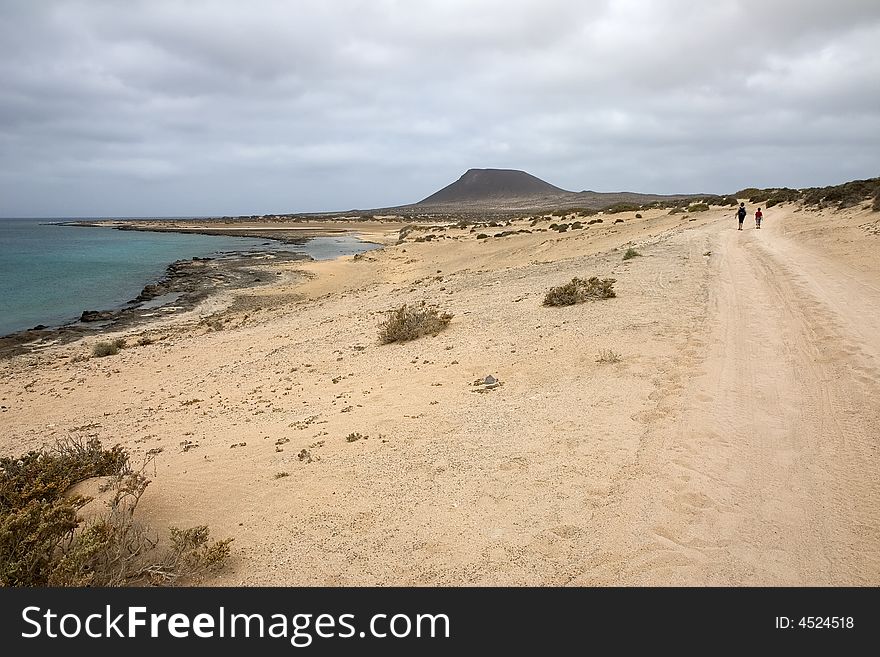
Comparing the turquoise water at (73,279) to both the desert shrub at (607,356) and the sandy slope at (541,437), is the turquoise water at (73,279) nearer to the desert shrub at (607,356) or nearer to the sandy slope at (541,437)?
the sandy slope at (541,437)

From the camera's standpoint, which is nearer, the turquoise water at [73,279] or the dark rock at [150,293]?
the turquoise water at [73,279]

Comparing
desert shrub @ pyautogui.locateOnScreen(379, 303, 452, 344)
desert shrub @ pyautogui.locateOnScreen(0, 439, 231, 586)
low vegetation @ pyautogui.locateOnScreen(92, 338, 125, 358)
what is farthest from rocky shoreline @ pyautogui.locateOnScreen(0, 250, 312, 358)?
desert shrub @ pyautogui.locateOnScreen(0, 439, 231, 586)

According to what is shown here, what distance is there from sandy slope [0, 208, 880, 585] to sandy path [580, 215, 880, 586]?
2 cm

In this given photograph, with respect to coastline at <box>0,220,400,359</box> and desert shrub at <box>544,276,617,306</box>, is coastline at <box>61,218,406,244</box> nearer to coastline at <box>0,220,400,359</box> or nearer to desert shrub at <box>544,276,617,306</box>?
coastline at <box>0,220,400,359</box>

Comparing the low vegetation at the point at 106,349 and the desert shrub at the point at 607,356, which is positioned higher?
the desert shrub at the point at 607,356

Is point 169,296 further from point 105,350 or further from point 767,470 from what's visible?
point 767,470

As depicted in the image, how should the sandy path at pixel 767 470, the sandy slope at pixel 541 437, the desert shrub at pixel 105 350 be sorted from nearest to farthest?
the sandy path at pixel 767 470
the sandy slope at pixel 541 437
the desert shrub at pixel 105 350

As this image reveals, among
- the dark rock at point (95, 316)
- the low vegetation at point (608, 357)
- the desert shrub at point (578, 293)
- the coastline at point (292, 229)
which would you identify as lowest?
the dark rock at point (95, 316)

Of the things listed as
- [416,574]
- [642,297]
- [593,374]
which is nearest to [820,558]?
[416,574]

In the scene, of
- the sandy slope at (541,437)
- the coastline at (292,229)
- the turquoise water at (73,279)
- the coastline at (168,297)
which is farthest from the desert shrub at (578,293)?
the coastline at (292,229)

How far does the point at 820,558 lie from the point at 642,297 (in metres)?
9.06

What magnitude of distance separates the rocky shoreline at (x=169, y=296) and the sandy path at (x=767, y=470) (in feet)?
66.0

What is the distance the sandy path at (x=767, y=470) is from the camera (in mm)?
3461

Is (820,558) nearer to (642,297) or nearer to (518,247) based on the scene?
(642,297)
